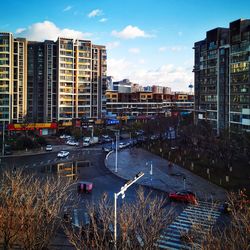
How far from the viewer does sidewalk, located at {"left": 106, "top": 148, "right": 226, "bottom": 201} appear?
95.0ft

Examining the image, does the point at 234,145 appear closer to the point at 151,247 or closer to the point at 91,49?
the point at 151,247

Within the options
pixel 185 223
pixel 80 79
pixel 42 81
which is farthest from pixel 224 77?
pixel 185 223

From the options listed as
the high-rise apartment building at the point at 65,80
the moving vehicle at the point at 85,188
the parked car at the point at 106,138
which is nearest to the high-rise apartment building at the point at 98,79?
the high-rise apartment building at the point at 65,80

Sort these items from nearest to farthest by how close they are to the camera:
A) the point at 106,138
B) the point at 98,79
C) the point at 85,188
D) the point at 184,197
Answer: the point at 184,197
the point at 85,188
the point at 106,138
the point at 98,79

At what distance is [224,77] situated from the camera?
2243 inches

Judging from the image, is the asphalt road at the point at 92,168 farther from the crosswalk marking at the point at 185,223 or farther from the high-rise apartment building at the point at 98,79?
the high-rise apartment building at the point at 98,79

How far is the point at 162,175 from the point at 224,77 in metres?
28.4

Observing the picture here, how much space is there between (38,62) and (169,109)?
5880 centimetres

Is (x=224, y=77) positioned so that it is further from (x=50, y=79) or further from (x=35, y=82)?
(x=35, y=82)

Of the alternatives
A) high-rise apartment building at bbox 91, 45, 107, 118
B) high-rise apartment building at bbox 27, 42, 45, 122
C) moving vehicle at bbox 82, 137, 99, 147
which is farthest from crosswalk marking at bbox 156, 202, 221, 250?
high-rise apartment building at bbox 91, 45, 107, 118

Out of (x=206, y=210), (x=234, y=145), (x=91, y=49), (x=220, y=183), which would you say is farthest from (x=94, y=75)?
(x=206, y=210)

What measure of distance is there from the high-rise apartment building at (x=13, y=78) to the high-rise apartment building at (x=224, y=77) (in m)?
34.7

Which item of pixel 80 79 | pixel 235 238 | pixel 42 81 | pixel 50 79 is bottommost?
pixel 235 238

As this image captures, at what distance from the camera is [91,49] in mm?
75250
